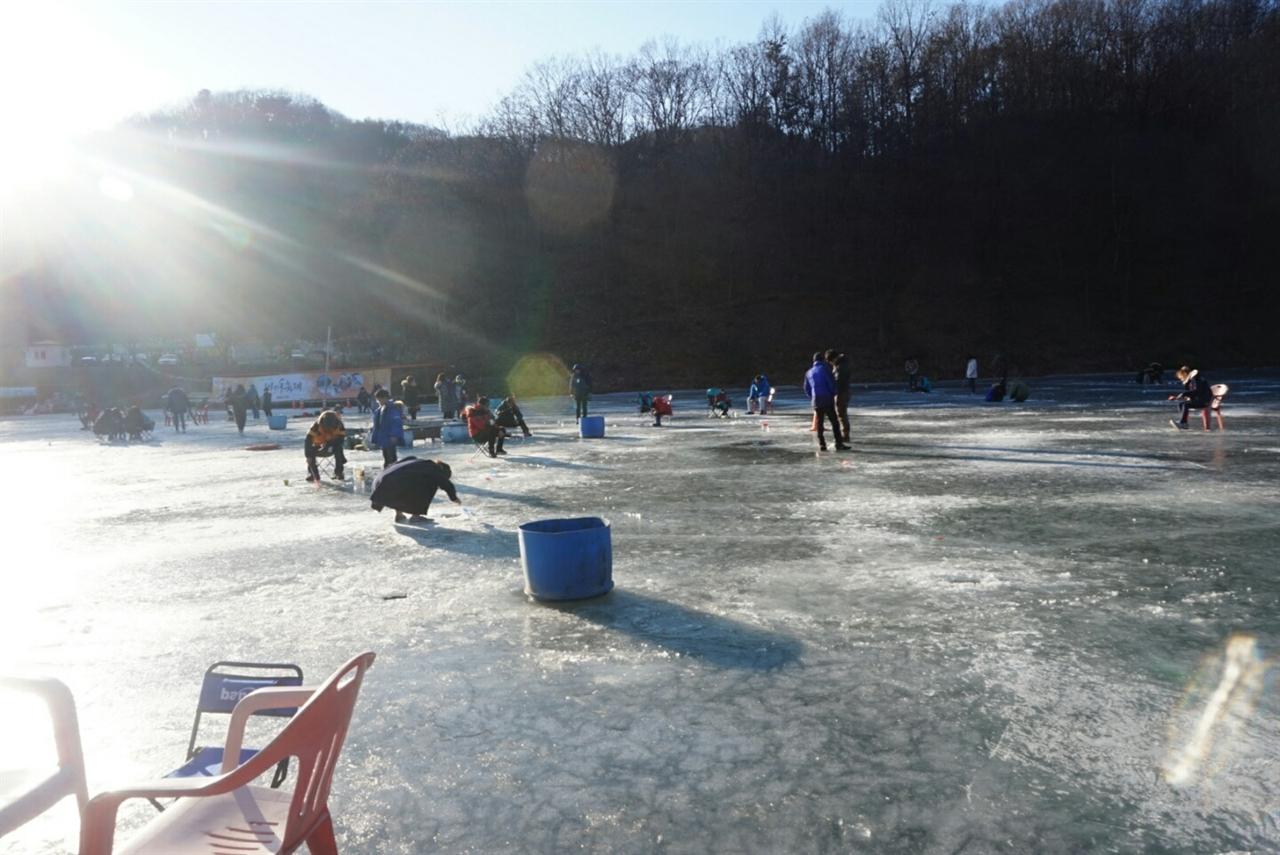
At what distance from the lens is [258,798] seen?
2924 millimetres

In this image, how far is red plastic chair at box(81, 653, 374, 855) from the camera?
2277 mm

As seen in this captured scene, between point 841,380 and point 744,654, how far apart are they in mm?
13529

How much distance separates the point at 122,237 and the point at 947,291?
7589cm

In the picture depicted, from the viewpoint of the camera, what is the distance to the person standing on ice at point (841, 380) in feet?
60.1

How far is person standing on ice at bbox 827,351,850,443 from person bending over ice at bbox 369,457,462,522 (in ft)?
30.2

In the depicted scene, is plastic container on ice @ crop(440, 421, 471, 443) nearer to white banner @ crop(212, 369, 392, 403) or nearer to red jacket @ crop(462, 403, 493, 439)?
red jacket @ crop(462, 403, 493, 439)

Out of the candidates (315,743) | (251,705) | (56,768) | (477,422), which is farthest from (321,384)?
(315,743)

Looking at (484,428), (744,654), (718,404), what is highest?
(484,428)

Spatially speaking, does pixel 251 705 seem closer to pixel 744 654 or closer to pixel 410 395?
pixel 744 654

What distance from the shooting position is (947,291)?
59.8 metres

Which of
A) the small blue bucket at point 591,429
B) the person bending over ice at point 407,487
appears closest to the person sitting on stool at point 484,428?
the small blue bucket at point 591,429

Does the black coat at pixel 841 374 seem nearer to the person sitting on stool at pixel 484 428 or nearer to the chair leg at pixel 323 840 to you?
the person sitting on stool at pixel 484 428

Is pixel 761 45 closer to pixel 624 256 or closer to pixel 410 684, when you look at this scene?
pixel 624 256

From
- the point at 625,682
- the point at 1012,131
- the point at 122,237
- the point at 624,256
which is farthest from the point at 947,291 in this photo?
the point at 122,237
